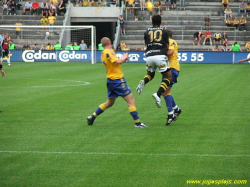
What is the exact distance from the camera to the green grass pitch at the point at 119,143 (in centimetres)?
673

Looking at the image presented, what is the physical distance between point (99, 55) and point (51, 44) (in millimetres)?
6829

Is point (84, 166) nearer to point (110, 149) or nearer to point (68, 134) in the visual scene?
point (110, 149)

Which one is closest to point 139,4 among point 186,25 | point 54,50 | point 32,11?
point 186,25

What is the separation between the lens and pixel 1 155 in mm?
7906

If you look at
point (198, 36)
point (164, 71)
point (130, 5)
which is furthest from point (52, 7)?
point (164, 71)

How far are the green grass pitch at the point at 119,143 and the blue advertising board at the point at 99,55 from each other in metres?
22.2

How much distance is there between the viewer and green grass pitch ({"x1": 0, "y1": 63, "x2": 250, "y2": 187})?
22.1 ft

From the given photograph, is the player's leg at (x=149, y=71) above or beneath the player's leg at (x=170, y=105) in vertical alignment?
above

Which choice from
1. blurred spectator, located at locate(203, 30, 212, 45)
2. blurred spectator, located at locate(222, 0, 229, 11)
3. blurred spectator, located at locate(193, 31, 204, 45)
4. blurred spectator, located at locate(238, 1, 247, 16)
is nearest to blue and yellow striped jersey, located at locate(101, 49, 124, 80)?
blurred spectator, located at locate(203, 30, 212, 45)

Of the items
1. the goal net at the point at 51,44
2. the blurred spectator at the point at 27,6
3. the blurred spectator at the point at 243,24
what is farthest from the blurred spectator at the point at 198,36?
the blurred spectator at the point at 27,6

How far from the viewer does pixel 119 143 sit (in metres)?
8.80

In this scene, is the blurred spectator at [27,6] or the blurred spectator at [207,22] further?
the blurred spectator at [27,6]

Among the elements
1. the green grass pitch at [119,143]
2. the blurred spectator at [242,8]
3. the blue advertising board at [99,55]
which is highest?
the blurred spectator at [242,8]

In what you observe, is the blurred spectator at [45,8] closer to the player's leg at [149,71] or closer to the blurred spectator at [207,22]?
the blurred spectator at [207,22]
